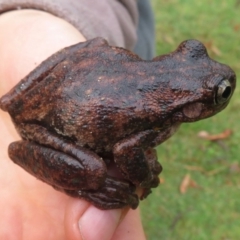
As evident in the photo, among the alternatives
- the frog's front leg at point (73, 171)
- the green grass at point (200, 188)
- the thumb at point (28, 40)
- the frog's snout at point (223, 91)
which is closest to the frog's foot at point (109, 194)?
the frog's front leg at point (73, 171)

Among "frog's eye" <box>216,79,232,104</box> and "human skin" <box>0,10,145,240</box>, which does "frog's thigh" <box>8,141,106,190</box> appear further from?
"frog's eye" <box>216,79,232,104</box>

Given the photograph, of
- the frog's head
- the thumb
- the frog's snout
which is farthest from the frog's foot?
the thumb

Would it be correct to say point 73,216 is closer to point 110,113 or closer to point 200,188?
point 110,113

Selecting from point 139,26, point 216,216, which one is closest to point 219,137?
point 216,216

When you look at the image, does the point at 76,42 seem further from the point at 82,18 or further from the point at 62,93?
the point at 62,93

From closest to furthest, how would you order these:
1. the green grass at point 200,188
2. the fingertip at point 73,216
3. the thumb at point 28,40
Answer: the fingertip at point 73,216
the thumb at point 28,40
the green grass at point 200,188

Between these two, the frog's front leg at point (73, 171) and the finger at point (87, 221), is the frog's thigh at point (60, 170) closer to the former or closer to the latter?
the frog's front leg at point (73, 171)

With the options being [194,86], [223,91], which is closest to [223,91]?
[223,91]
